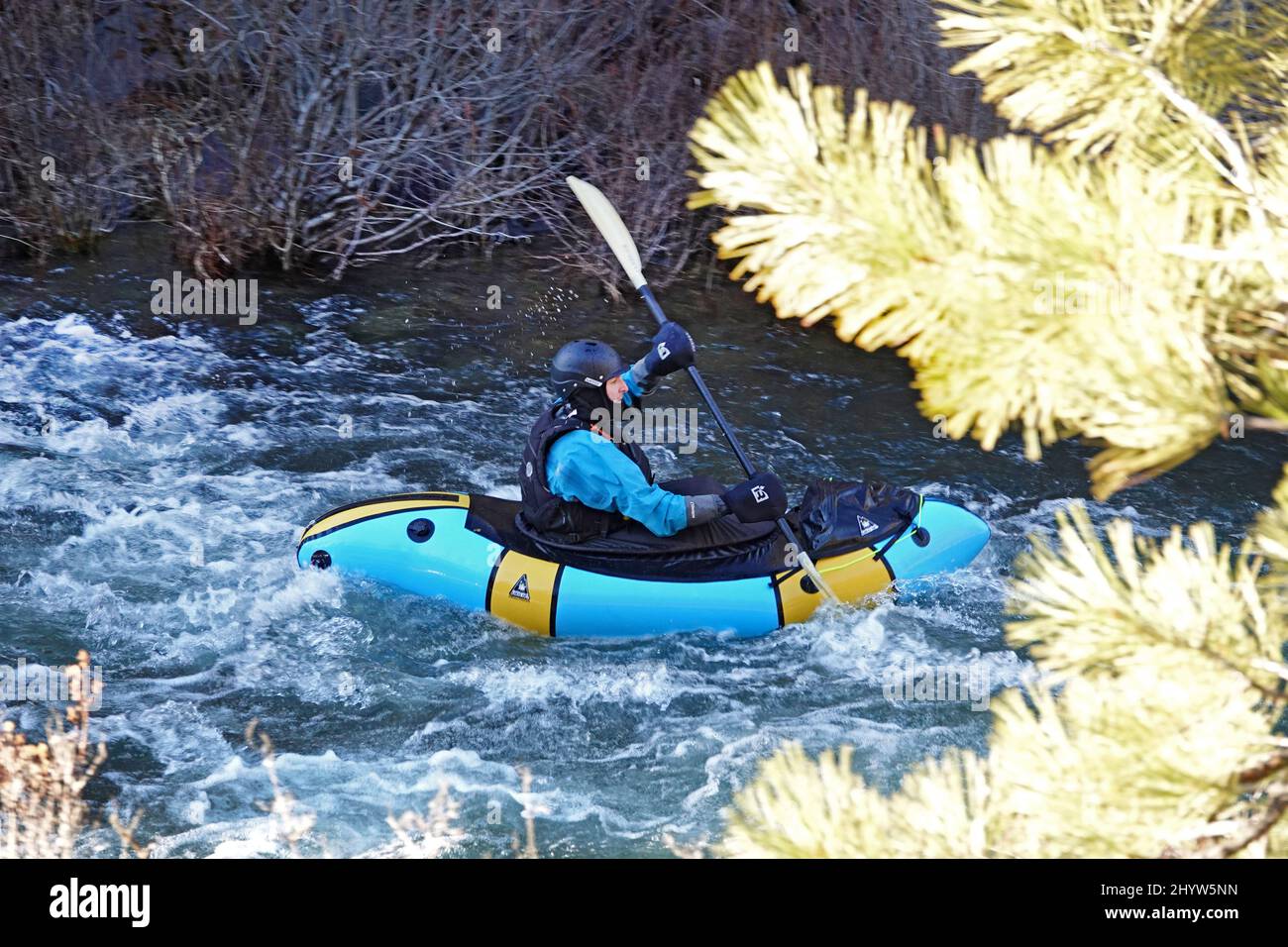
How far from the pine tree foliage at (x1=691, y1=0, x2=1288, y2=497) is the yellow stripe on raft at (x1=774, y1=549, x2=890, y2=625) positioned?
4119 millimetres

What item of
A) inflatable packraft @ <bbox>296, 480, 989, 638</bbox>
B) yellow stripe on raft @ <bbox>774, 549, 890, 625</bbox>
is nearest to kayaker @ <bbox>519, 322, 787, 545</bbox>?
inflatable packraft @ <bbox>296, 480, 989, 638</bbox>

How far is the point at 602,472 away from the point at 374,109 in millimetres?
5775

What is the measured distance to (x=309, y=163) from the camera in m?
10.0

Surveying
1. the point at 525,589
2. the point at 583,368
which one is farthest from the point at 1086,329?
the point at 525,589

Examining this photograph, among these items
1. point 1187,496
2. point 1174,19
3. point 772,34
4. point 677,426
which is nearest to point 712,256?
point 772,34

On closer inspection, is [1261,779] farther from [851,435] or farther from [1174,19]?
[851,435]

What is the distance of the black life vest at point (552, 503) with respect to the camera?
573 cm

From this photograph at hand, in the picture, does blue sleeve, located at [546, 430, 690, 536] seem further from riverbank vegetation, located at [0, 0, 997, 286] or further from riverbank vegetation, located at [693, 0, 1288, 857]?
riverbank vegetation, located at [0, 0, 997, 286]

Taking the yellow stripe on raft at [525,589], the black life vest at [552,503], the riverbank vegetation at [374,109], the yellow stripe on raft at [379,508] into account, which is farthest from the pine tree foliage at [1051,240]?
the riverbank vegetation at [374,109]

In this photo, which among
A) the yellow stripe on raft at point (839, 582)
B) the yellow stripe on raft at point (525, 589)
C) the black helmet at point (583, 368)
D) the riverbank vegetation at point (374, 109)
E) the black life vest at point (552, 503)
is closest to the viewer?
the black helmet at point (583, 368)

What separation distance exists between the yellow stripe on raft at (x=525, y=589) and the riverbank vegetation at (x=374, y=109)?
181 inches

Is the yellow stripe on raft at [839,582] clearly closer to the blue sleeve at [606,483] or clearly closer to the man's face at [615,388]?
the blue sleeve at [606,483]

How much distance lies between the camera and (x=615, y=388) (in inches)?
222

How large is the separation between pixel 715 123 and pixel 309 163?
8687 mm
